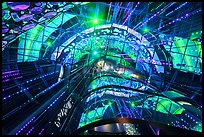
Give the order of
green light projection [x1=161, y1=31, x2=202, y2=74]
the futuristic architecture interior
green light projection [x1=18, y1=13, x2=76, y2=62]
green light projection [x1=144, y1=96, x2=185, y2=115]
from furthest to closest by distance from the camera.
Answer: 1. green light projection [x1=18, y1=13, x2=76, y2=62]
2. green light projection [x1=161, y1=31, x2=202, y2=74]
3. green light projection [x1=144, y1=96, x2=185, y2=115]
4. the futuristic architecture interior

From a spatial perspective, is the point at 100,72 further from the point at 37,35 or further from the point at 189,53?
the point at 189,53

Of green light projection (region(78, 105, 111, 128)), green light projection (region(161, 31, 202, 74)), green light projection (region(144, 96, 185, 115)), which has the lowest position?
green light projection (region(78, 105, 111, 128))

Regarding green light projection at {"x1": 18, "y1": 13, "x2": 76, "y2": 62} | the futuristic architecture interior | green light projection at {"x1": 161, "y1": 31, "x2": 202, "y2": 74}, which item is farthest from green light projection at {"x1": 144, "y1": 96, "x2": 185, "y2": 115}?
green light projection at {"x1": 18, "y1": 13, "x2": 76, "y2": 62}

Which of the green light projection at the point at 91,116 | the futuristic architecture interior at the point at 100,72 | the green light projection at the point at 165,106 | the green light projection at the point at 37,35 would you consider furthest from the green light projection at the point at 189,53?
the green light projection at the point at 37,35

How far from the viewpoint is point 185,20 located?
13.5 feet

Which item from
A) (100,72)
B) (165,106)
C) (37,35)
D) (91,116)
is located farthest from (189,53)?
(37,35)

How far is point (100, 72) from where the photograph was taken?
15.3ft

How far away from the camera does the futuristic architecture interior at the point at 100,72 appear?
77.2 inches

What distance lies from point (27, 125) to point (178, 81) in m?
3.98

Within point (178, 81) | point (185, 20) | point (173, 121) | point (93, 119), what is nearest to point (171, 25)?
point (185, 20)

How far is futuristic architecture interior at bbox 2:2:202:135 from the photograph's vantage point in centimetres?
196

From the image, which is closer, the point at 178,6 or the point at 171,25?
the point at 178,6

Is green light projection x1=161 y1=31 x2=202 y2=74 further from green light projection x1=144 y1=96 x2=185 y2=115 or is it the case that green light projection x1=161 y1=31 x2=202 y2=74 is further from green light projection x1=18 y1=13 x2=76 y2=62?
green light projection x1=18 y1=13 x2=76 y2=62

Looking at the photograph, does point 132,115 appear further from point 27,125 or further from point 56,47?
point 56,47
